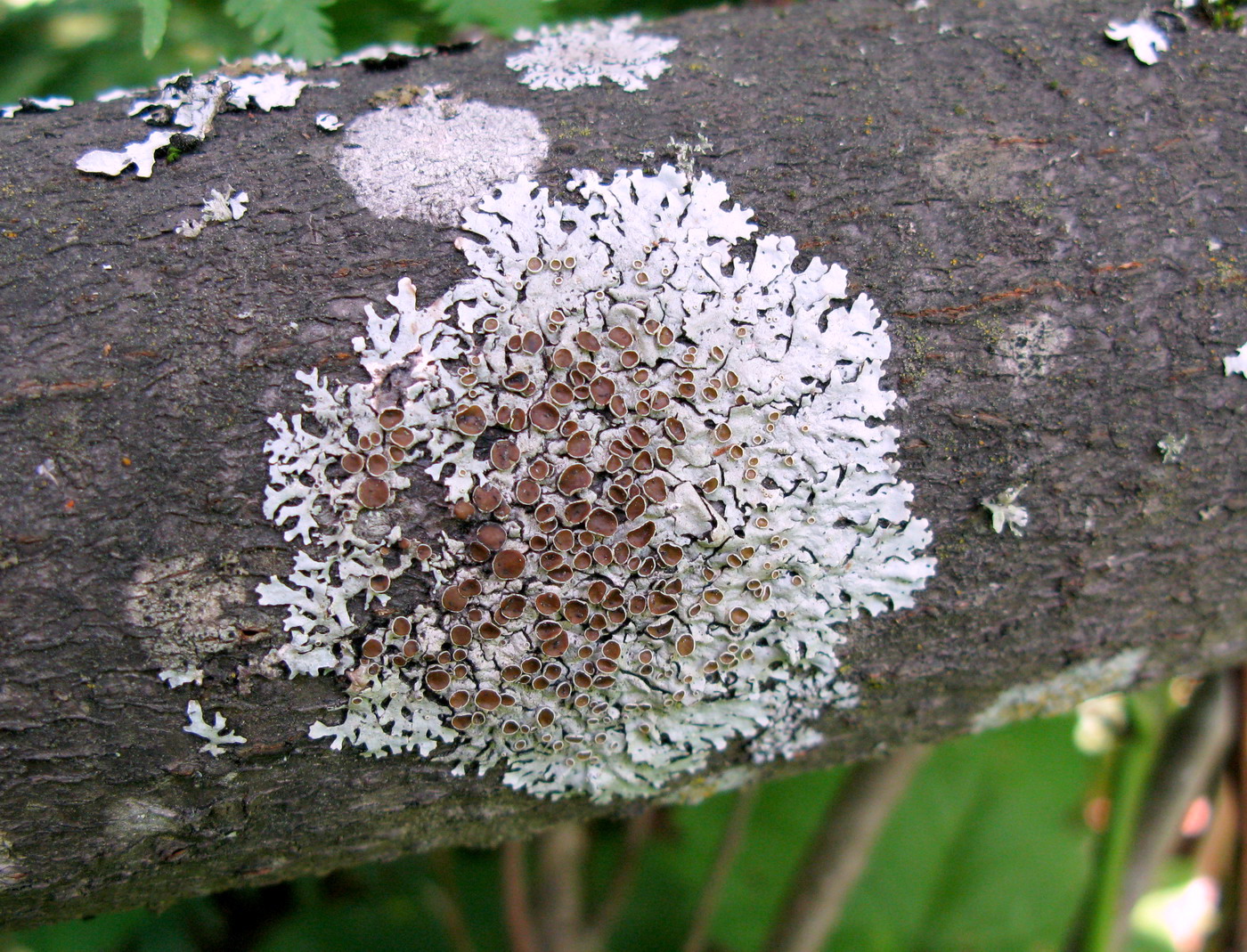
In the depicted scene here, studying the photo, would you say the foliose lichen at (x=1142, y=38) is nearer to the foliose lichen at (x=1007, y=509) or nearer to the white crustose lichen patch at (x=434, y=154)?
the foliose lichen at (x=1007, y=509)

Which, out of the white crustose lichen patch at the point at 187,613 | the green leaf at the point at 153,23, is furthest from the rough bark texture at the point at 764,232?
the green leaf at the point at 153,23

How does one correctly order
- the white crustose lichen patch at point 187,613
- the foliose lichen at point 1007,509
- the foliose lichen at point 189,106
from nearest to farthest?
the white crustose lichen patch at point 187,613 < the foliose lichen at point 189,106 < the foliose lichen at point 1007,509

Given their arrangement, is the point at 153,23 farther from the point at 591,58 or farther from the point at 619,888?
the point at 619,888

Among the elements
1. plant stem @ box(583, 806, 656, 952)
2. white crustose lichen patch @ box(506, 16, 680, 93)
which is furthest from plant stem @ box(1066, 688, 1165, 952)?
white crustose lichen patch @ box(506, 16, 680, 93)

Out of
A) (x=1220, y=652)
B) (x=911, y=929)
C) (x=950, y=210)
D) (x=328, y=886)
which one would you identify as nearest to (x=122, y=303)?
(x=950, y=210)

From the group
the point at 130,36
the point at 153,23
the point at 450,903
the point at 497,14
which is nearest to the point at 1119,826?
the point at 450,903

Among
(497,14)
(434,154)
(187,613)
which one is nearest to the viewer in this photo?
(187,613)
